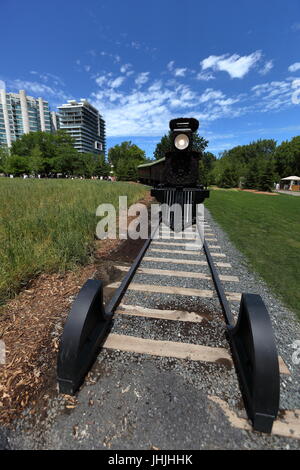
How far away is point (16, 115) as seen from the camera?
127500 mm

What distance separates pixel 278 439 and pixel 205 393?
0.58 meters

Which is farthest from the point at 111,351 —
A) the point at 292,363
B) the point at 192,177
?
the point at 192,177

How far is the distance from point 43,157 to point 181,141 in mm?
69593

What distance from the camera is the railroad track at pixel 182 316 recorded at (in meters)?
2.12

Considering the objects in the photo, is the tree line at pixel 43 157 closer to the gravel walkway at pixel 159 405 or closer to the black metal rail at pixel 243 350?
the black metal rail at pixel 243 350

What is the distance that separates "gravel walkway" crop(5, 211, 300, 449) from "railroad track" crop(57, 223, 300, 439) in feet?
0.06

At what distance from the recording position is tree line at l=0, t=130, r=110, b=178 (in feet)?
206

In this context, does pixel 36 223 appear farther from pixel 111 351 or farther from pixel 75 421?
pixel 75 421

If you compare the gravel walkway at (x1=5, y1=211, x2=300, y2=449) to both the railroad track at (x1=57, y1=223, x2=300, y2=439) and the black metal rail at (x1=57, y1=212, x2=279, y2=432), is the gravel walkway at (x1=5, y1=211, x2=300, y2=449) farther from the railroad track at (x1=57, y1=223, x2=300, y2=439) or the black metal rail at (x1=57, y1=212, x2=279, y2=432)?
the black metal rail at (x1=57, y1=212, x2=279, y2=432)

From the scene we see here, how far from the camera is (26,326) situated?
2645 mm

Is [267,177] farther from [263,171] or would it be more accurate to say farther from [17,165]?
[17,165]

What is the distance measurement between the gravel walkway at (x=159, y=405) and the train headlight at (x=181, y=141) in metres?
6.45

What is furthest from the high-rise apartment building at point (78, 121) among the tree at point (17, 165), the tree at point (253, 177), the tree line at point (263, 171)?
the tree at point (253, 177)

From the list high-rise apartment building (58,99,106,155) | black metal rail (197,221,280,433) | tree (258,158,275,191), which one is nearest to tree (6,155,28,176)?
tree (258,158,275,191)
